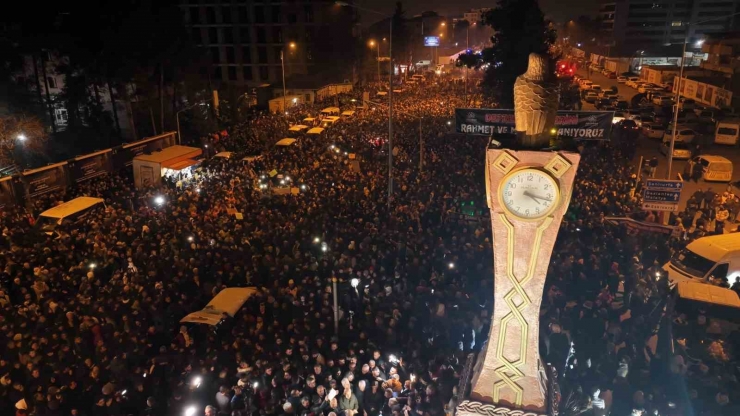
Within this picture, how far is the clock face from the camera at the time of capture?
553cm

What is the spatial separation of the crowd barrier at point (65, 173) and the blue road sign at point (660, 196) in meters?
18.1

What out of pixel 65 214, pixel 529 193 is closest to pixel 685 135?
pixel 529 193

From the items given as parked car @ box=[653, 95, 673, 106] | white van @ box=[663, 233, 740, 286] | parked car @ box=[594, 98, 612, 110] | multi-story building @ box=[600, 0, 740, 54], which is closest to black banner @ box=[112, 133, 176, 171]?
white van @ box=[663, 233, 740, 286]

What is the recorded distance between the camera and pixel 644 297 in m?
9.91

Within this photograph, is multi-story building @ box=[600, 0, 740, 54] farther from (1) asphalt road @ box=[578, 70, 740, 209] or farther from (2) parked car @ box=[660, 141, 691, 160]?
(2) parked car @ box=[660, 141, 691, 160]

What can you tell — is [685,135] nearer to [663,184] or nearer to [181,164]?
[663,184]

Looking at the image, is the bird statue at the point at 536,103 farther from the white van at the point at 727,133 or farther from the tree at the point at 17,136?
the white van at the point at 727,133

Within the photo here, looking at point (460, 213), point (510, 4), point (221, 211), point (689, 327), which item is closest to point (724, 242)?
point (689, 327)

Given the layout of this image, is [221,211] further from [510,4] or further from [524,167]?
[510,4]

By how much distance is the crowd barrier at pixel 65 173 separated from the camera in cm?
1642

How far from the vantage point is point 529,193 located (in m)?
5.60

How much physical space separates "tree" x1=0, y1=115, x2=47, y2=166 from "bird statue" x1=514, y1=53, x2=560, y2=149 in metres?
19.1

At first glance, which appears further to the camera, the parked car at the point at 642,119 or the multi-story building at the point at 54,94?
the parked car at the point at 642,119

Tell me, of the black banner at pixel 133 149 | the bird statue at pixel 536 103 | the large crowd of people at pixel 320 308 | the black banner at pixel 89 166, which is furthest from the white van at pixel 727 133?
the black banner at pixel 89 166
